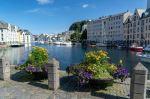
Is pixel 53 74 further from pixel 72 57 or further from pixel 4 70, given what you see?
pixel 72 57

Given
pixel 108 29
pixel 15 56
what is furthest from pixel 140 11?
pixel 15 56

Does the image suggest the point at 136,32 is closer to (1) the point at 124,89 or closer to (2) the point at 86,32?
(2) the point at 86,32

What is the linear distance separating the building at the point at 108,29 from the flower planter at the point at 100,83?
108876mm

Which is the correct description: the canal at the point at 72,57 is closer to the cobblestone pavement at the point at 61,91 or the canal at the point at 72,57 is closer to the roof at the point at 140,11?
the cobblestone pavement at the point at 61,91

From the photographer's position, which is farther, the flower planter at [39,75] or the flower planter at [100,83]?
the flower planter at [39,75]

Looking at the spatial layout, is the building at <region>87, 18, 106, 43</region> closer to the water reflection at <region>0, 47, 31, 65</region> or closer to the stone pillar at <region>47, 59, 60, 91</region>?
the water reflection at <region>0, 47, 31, 65</region>

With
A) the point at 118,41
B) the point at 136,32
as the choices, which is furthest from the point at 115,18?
the point at 136,32

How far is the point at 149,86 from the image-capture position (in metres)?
12.0

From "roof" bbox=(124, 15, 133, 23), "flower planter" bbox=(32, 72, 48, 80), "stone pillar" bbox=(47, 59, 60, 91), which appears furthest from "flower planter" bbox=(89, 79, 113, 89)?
"roof" bbox=(124, 15, 133, 23)

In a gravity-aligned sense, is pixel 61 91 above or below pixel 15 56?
above

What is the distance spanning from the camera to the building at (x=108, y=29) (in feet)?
392

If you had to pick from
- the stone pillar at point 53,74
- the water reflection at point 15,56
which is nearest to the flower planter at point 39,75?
the stone pillar at point 53,74

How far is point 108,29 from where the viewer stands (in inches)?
5359

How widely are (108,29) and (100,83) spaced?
128m
